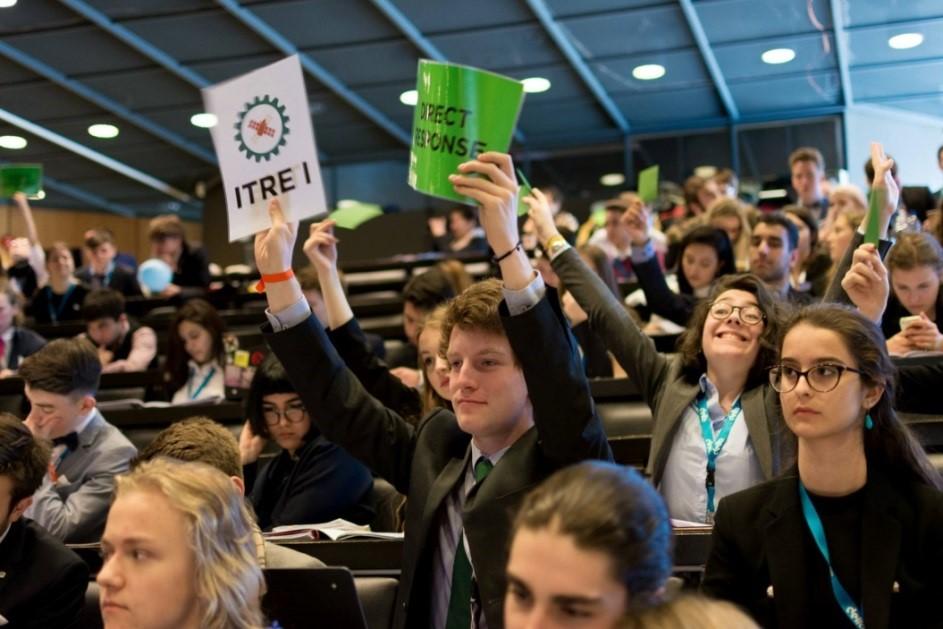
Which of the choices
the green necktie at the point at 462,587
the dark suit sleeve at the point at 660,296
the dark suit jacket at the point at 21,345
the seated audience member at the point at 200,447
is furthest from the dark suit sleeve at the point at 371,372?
the dark suit jacket at the point at 21,345

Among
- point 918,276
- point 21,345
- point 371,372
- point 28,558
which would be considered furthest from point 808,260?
point 21,345

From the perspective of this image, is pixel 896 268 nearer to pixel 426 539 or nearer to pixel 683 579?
pixel 683 579

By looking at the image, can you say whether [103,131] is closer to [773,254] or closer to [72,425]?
[72,425]

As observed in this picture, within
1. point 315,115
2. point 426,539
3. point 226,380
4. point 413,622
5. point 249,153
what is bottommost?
point 413,622

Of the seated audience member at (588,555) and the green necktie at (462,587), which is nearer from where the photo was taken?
the seated audience member at (588,555)

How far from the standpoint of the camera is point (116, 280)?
29.0 ft

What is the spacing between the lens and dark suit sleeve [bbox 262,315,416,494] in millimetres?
2703

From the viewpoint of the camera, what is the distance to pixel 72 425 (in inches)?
159

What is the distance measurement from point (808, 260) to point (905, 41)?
15.5ft

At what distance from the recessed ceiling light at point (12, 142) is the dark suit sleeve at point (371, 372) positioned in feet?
27.1

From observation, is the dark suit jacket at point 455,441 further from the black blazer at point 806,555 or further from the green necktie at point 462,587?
the black blazer at point 806,555

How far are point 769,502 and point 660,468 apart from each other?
848 mm

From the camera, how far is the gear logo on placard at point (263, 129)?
→ 118 inches

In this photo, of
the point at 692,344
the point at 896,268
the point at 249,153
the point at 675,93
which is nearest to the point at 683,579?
the point at 692,344
